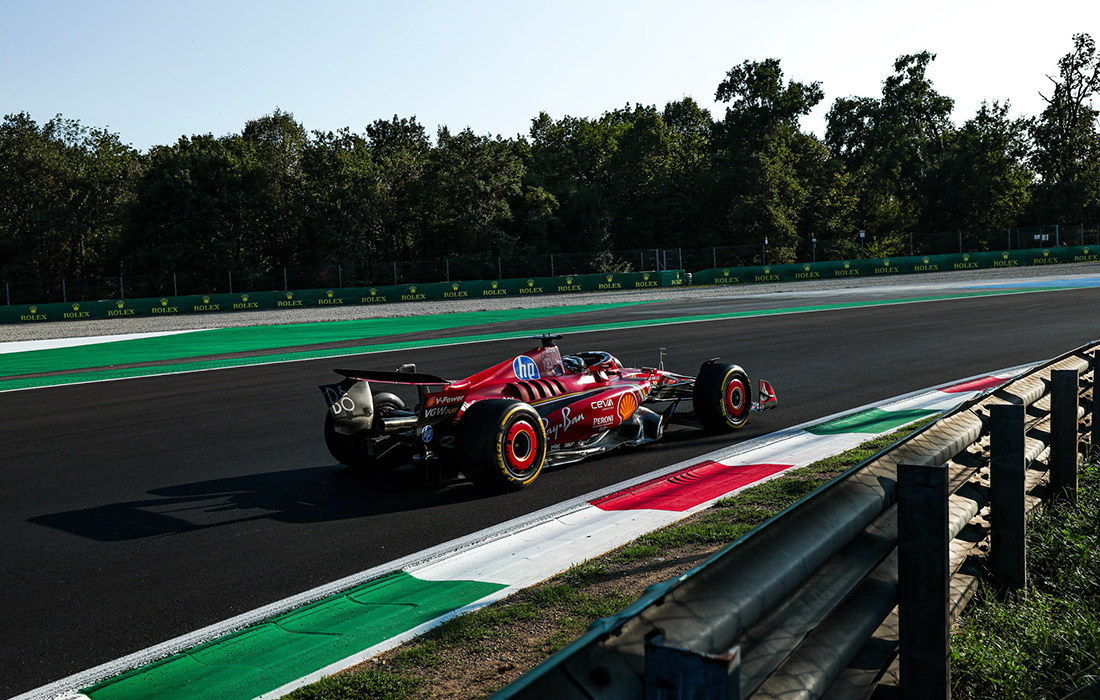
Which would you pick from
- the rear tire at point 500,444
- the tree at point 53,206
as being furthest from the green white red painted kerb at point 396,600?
the tree at point 53,206

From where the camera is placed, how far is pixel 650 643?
4.91 ft

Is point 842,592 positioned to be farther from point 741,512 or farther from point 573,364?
point 573,364

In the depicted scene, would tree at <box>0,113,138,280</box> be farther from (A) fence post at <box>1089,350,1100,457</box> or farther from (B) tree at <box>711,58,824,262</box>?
(A) fence post at <box>1089,350,1100,457</box>

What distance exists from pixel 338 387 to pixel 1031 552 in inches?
Answer: 215

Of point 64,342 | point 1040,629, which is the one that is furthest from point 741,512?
point 64,342

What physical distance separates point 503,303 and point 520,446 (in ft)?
94.9

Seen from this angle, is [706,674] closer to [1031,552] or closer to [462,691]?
[462,691]

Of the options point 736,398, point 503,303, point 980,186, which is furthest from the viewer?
point 980,186

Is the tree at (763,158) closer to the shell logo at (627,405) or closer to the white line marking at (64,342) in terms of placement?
the white line marking at (64,342)

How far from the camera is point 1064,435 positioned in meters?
4.95

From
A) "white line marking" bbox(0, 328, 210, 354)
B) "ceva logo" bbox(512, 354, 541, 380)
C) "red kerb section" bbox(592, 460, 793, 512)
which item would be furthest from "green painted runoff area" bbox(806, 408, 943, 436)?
"white line marking" bbox(0, 328, 210, 354)

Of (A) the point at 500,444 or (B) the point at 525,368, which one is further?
(B) the point at 525,368

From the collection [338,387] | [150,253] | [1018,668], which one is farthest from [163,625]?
[150,253]

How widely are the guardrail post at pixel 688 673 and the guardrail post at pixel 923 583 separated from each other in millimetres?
1369
